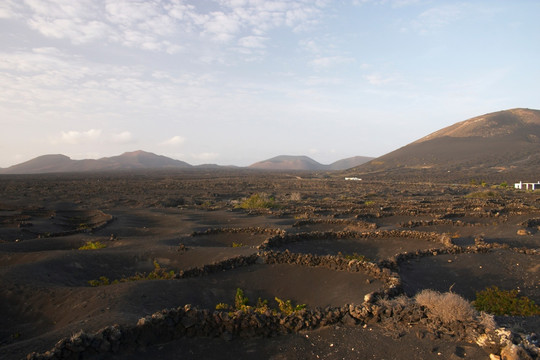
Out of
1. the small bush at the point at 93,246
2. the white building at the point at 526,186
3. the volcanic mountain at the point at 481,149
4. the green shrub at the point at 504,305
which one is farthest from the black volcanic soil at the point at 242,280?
the volcanic mountain at the point at 481,149

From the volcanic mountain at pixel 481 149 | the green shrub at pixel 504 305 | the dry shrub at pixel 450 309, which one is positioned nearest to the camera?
the dry shrub at pixel 450 309

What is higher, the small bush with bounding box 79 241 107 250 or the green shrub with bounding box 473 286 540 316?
the small bush with bounding box 79 241 107 250

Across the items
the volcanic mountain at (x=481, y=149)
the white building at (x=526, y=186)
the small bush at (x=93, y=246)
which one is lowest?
the white building at (x=526, y=186)

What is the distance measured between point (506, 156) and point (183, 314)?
3942 inches

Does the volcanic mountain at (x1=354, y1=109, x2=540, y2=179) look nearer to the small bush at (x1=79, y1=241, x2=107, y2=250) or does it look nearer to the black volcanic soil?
the black volcanic soil

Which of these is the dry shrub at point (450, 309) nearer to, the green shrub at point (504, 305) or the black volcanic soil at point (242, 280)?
the black volcanic soil at point (242, 280)

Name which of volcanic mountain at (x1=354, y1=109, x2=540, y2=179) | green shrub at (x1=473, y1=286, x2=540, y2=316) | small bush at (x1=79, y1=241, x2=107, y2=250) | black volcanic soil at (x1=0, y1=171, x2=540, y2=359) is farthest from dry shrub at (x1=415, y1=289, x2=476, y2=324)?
volcanic mountain at (x1=354, y1=109, x2=540, y2=179)

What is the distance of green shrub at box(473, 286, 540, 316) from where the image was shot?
8.35 meters

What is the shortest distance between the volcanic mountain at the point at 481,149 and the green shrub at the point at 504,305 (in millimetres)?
77980

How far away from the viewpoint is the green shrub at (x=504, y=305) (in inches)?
329

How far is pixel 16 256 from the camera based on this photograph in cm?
1394

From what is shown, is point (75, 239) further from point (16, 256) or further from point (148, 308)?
point (148, 308)

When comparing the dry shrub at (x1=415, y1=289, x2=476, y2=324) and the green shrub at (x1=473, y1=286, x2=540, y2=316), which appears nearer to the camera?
the dry shrub at (x1=415, y1=289, x2=476, y2=324)

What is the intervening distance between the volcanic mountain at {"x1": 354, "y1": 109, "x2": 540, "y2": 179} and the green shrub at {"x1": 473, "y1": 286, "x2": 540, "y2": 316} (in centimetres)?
7798
